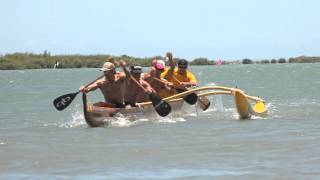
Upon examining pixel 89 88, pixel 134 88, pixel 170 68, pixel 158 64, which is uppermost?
pixel 158 64

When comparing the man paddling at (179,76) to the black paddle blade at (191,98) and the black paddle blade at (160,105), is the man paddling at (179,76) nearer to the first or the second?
the black paddle blade at (191,98)

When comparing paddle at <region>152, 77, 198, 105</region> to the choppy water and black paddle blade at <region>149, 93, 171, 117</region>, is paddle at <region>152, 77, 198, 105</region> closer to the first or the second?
the choppy water

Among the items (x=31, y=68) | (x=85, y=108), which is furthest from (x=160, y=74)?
(x=31, y=68)

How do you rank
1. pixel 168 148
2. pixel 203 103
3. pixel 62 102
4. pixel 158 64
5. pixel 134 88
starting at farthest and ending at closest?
pixel 203 103
pixel 158 64
pixel 134 88
pixel 62 102
pixel 168 148

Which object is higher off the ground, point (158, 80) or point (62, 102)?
point (158, 80)

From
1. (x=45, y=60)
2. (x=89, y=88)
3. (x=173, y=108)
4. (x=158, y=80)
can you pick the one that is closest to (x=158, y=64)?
(x=158, y=80)

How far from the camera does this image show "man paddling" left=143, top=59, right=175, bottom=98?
16141 millimetres

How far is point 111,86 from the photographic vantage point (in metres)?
14.2

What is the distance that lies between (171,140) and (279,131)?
86.1 inches

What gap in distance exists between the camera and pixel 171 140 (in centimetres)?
1231

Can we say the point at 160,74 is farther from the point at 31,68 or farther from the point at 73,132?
the point at 31,68

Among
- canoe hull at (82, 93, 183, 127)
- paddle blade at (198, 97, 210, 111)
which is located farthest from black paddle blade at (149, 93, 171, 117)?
paddle blade at (198, 97, 210, 111)

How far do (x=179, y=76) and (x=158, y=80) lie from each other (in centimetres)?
171

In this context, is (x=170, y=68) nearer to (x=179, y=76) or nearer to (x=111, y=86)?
(x=179, y=76)
